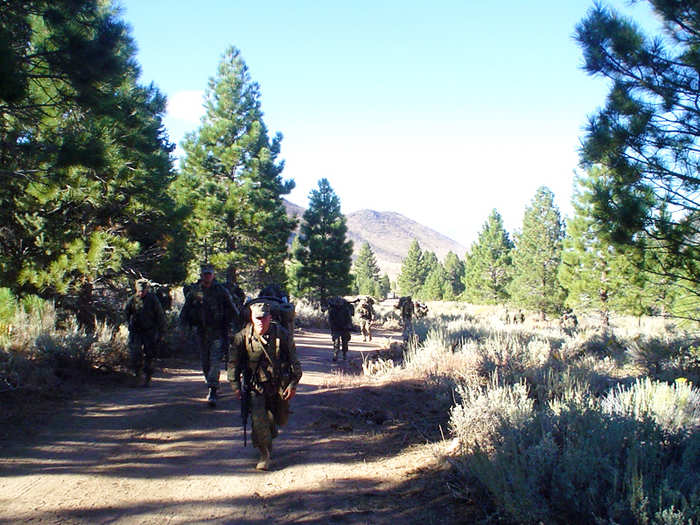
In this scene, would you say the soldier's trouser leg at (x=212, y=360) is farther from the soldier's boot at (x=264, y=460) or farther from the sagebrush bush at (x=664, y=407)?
the sagebrush bush at (x=664, y=407)

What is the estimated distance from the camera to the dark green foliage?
300 inches

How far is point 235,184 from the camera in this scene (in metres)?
26.7

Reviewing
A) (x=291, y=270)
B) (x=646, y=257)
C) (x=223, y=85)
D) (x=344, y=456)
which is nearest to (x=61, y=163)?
(x=344, y=456)

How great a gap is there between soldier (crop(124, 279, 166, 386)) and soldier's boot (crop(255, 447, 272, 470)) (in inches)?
178

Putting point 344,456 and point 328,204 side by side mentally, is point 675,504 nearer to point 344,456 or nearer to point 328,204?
point 344,456

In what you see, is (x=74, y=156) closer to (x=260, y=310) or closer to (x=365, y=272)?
(x=260, y=310)

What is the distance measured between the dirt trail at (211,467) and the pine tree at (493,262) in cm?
4962

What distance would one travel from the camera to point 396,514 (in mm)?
4395

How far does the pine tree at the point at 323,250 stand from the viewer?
34.7 m

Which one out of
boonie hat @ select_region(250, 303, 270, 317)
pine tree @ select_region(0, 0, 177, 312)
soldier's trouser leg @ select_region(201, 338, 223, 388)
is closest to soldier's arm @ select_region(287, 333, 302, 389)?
boonie hat @ select_region(250, 303, 270, 317)

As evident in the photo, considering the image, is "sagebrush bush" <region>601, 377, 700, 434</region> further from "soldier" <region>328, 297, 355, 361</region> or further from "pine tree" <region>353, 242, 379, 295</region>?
"pine tree" <region>353, 242, 379, 295</region>

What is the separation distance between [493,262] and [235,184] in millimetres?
36531

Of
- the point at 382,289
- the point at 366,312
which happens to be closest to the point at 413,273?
the point at 382,289

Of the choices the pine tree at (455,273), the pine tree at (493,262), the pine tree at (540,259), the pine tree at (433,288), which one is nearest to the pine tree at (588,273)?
the pine tree at (540,259)
